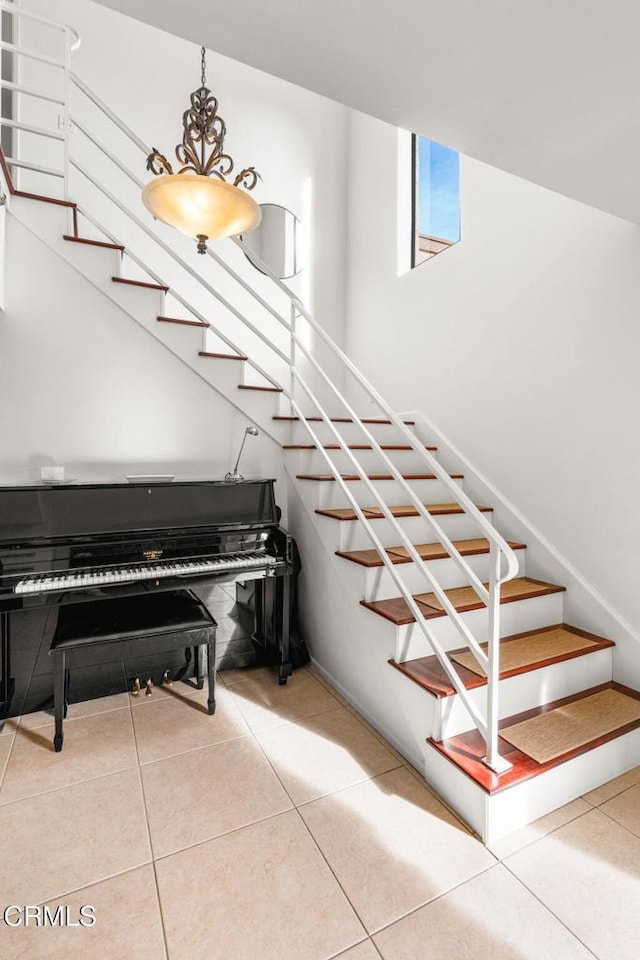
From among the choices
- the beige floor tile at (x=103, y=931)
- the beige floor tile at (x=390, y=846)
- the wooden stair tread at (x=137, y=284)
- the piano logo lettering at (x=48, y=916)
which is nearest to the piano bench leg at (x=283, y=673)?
the beige floor tile at (x=390, y=846)

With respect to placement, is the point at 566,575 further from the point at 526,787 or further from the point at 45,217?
the point at 45,217

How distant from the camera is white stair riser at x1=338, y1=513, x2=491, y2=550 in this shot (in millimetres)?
2355

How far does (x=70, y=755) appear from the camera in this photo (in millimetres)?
1930

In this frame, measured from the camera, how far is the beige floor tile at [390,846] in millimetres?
1339

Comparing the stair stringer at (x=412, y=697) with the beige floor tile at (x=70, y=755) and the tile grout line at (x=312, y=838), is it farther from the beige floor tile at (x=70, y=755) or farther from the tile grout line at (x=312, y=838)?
the beige floor tile at (x=70, y=755)

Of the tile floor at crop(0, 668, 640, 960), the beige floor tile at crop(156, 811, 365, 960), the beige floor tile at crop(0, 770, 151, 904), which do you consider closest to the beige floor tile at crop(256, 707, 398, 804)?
the tile floor at crop(0, 668, 640, 960)

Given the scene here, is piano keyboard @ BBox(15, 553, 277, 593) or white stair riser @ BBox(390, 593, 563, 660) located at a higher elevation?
piano keyboard @ BBox(15, 553, 277, 593)

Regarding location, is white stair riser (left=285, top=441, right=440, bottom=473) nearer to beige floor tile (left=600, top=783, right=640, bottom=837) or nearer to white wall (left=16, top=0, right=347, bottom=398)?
white wall (left=16, top=0, right=347, bottom=398)

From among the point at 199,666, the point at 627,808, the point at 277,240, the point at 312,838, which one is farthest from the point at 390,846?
the point at 277,240

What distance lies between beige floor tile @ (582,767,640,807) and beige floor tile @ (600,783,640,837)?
0.02 meters

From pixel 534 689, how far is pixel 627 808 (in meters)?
0.46

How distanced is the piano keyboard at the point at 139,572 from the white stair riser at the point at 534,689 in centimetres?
113

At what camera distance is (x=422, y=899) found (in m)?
1.33

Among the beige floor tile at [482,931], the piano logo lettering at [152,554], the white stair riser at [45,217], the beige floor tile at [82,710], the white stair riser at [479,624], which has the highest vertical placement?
the white stair riser at [45,217]
